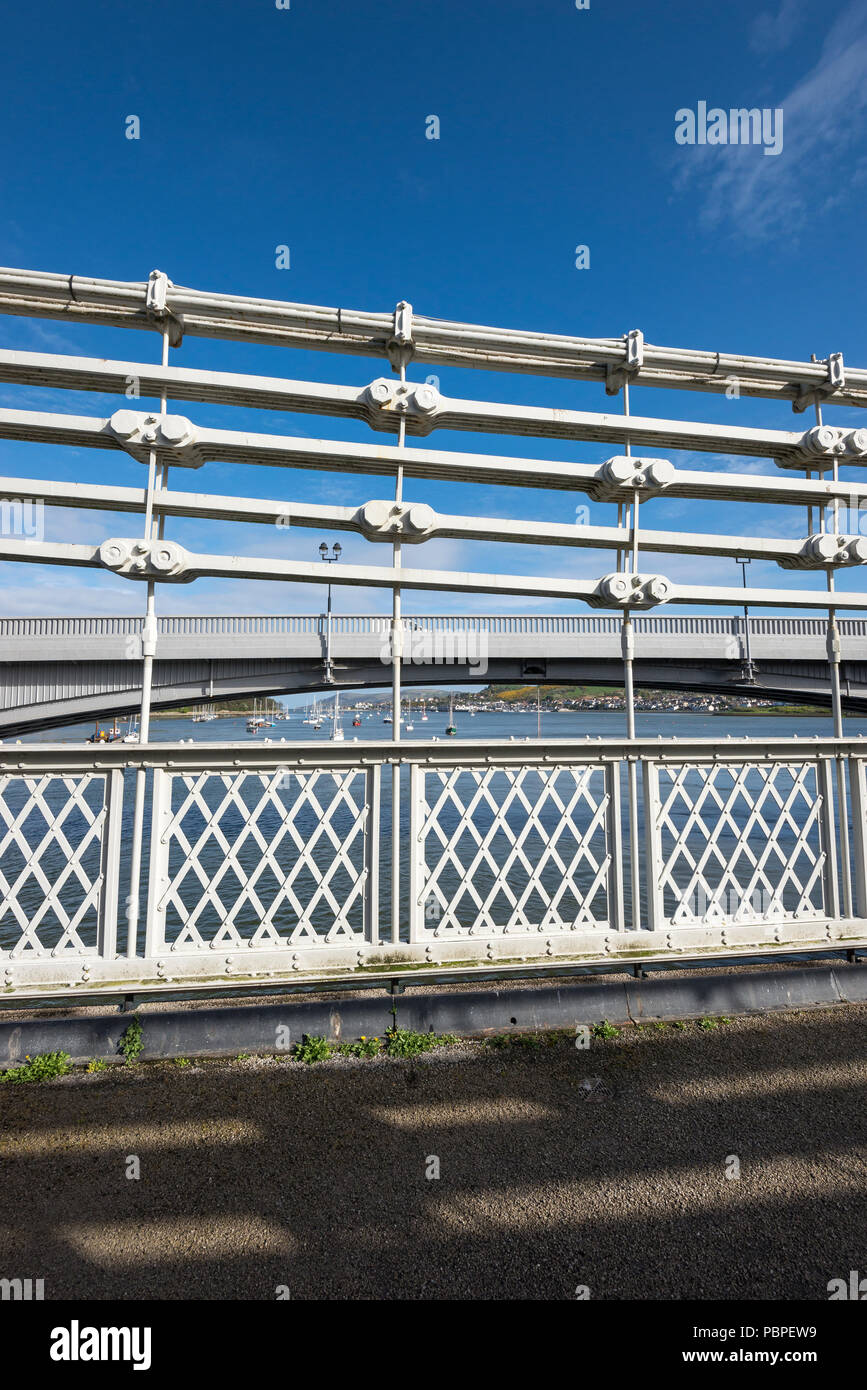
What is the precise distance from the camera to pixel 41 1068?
163 inches

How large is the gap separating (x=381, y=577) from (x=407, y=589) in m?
0.28

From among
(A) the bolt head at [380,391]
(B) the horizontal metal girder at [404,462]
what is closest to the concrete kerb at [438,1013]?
(B) the horizontal metal girder at [404,462]

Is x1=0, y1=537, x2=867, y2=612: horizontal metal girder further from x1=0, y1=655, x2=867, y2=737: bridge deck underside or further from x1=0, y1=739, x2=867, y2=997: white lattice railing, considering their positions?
x1=0, y1=655, x2=867, y2=737: bridge deck underside

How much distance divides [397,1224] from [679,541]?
5615mm

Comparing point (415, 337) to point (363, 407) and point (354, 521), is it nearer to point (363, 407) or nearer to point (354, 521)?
point (363, 407)

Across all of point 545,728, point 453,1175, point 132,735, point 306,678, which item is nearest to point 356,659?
point 306,678

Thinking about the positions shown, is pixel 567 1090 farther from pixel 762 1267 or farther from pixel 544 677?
pixel 544 677

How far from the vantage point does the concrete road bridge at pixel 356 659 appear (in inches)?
1145

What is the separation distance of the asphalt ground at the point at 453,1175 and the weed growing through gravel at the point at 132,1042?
0.50ft

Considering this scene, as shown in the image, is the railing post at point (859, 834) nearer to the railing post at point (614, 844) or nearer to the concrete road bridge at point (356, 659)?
the railing post at point (614, 844)

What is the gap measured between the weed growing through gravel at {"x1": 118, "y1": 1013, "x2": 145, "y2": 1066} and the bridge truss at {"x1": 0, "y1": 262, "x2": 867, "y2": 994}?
0.31 meters

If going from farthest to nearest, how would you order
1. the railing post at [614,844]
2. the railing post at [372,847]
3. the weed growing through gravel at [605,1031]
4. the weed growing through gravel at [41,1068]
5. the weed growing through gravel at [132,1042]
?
1. the railing post at [614,844]
2. the railing post at [372,847]
3. the weed growing through gravel at [605,1031]
4. the weed growing through gravel at [132,1042]
5. the weed growing through gravel at [41,1068]

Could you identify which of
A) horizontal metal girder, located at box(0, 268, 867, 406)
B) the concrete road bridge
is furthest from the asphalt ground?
the concrete road bridge
